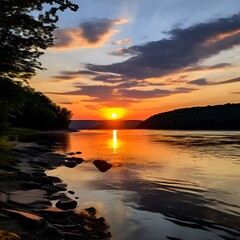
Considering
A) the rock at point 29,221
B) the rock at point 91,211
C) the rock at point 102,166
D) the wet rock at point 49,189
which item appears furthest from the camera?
the rock at point 102,166

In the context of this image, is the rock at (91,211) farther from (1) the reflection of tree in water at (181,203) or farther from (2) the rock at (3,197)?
(2) the rock at (3,197)

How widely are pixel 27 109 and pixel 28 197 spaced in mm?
105430

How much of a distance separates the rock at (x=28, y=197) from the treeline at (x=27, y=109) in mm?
3331

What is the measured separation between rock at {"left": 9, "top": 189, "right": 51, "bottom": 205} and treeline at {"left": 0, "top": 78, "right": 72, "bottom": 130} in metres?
3.33

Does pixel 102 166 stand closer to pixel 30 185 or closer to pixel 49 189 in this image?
pixel 49 189

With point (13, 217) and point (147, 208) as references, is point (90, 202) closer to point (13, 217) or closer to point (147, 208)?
A: point (147, 208)

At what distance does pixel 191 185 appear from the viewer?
20.9 meters

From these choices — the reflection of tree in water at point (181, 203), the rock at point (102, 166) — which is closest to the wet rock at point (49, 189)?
the reflection of tree in water at point (181, 203)

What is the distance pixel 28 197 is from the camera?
14.1 m

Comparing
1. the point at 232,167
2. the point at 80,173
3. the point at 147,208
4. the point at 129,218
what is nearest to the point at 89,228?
the point at 129,218

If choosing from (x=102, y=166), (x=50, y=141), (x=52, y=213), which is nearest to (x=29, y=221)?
(x=52, y=213)

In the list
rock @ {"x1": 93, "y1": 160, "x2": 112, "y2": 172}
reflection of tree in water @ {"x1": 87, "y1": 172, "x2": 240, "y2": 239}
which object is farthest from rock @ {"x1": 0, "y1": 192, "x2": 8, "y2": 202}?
rock @ {"x1": 93, "y1": 160, "x2": 112, "y2": 172}

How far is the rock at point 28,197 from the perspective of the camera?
43.2ft

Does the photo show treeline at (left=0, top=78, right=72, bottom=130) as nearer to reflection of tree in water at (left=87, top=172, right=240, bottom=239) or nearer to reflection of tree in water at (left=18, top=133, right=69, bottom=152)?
reflection of tree in water at (left=18, top=133, right=69, bottom=152)
